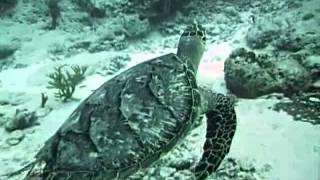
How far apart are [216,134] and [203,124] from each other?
0.80 metres

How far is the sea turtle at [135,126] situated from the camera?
251 cm

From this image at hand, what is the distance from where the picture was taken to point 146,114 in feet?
8.98

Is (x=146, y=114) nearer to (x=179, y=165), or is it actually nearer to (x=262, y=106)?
(x=179, y=165)

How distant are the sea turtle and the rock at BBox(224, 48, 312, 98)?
3.90ft

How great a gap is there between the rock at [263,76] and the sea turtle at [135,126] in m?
1.19

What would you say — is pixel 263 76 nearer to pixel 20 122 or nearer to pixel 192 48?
pixel 192 48

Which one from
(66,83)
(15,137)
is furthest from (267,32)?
(15,137)

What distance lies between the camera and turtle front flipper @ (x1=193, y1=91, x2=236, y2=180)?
284 cm

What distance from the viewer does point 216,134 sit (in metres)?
3.02

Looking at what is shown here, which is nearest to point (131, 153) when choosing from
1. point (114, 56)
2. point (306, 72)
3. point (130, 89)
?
point (130, 89)

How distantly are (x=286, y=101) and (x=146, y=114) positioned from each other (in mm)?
2091

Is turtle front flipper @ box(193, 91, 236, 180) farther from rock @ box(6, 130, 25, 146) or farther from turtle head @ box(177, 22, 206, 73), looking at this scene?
rock @ box(6, 130, 25, 146)

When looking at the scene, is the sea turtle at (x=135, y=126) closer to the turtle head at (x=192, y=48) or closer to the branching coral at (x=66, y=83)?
the turtle head at (x=192, y=48)

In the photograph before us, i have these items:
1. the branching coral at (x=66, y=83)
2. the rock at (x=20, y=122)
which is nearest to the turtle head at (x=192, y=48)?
the branching coral at (x=66, y=83)
